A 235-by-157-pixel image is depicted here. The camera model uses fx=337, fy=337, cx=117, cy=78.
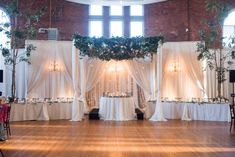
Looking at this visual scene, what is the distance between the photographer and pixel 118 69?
47.5 ft

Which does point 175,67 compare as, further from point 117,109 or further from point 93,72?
point 93,72

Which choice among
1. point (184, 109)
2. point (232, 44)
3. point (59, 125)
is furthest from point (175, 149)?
point (232, 44)

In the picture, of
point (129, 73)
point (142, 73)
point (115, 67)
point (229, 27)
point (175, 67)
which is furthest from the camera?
point (229, 27)

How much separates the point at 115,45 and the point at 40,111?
369cm

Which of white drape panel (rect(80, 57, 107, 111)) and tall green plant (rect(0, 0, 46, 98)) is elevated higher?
tall green plant (rect(0, 0, 46, 98))

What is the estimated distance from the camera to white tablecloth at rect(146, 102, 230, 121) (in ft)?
39.9

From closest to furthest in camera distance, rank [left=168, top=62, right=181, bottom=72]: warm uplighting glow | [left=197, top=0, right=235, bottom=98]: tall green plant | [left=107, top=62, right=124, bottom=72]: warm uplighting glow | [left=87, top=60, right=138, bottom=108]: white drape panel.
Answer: [left=197, top=0, right=235, bottom=98]: tall green plant, [left=168, top=62, right=181, bottom=72]: warm uplighting glow, [left=107, top=62, right=124, bottom=72]: warm uplighting glow, [left=87, top=60, right=138, bottom=108]: white drape panel

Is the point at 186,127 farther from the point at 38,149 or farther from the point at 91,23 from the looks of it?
the point at 91,23

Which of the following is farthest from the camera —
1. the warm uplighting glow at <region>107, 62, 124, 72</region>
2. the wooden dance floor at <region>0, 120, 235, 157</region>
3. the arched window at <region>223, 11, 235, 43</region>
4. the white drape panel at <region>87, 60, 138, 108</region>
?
the arched window at <region>223, 11, 235, 43</region>

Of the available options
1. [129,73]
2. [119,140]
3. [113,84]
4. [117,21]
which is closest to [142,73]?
[129,73]

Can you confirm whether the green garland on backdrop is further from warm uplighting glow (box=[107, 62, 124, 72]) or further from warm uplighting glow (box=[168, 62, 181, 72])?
warm uplighting glow (box=[107, 62, 124, 72])

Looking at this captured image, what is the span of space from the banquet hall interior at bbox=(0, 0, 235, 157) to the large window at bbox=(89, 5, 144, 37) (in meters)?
0.05

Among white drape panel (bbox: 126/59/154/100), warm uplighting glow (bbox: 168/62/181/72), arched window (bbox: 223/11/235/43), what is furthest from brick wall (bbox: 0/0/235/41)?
white drape panel (bbox: 126/59/154/100)

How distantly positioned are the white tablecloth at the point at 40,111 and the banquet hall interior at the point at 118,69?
0.04 m
